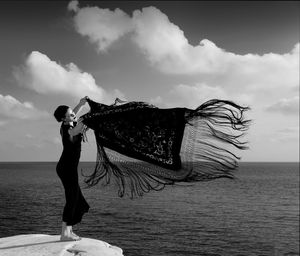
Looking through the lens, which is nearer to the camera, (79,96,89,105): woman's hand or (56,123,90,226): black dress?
(56,123,90,226): black dress

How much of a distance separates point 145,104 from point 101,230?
31970mm

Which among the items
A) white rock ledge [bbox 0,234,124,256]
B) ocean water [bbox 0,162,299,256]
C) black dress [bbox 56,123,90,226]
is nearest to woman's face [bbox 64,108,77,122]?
black dress [bbox 56,123,90,226]

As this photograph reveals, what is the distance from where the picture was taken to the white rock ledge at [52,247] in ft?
27.5

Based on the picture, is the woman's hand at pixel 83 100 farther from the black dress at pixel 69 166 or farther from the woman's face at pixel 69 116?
the black dress at pixel 69 166

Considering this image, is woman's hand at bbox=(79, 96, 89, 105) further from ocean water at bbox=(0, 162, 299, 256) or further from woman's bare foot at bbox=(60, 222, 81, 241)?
ocean water at bbox=(0, 162, 299, 256)

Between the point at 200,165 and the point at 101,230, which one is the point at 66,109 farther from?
the point at 101,230

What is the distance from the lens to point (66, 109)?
314 inches

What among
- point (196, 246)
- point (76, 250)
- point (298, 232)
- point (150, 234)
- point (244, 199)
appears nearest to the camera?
point (76, 250)

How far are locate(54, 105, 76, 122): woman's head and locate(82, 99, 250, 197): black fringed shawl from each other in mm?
444

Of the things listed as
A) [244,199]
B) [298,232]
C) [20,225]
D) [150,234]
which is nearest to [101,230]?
[150,234]

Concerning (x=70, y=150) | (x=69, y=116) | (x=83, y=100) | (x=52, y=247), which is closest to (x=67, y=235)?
(x=52, y=247)

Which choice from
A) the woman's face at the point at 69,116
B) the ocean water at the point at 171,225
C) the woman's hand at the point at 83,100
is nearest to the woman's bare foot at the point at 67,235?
the woman's face at the point at 69,116

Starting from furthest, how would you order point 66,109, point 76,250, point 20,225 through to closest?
point 20,225, point 76,250, point 66,109

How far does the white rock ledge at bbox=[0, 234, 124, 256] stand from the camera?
838cm
